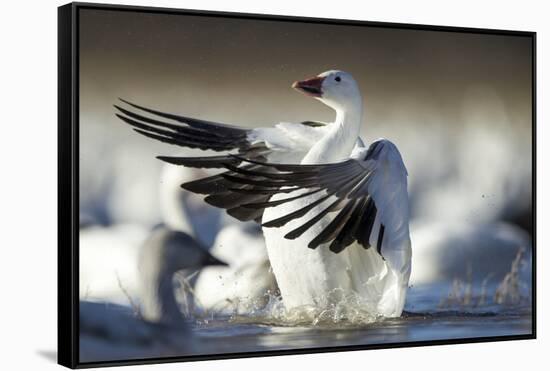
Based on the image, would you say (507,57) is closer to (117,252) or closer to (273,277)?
(273,277)

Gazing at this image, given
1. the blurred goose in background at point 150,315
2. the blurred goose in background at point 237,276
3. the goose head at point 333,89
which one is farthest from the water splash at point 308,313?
the goose head at point 333,89

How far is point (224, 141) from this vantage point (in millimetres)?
6039

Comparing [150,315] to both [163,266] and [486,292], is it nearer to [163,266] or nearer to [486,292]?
[163,266]

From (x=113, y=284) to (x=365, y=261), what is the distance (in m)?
1.28

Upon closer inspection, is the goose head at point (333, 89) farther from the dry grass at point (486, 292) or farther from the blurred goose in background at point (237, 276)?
the dry grass at point (486, 292)

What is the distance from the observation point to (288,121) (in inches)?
244

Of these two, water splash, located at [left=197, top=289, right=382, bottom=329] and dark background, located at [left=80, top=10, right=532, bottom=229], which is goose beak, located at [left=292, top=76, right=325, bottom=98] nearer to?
dark background, located at [left=80, top=10, right=532, bottom=229]

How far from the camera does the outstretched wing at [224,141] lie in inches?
230

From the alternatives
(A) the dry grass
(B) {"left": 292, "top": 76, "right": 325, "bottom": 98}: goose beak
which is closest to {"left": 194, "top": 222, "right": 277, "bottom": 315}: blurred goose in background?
(B) {"left": 292, "top": 76, "right": 325, "bottom": 98}: goose beak

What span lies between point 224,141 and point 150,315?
2.91 ft

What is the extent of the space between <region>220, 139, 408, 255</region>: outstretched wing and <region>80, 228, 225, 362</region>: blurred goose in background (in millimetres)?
381

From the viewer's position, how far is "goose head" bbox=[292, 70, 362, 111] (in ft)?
20.4

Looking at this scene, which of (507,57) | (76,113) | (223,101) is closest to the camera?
(76,113)

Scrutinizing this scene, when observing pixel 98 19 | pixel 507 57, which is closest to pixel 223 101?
pixel 98 19
